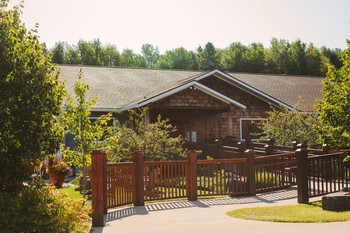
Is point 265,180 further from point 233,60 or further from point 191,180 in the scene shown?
point 233,60

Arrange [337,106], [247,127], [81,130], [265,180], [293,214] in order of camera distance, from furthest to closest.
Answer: [247,127], [265,180], [81,130], [337,106], [293,214]

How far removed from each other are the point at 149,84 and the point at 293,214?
56.8ft

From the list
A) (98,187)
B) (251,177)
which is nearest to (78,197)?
(98,187)

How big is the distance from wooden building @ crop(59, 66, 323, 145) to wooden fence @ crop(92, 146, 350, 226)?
24.4 ft

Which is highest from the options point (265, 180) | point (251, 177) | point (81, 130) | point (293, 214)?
point (81, 130)

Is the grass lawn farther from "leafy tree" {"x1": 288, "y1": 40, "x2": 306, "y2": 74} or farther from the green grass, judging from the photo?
"leafy tree" {"x1": 288, "y1": 40, "x2": 306, "y2": 74}

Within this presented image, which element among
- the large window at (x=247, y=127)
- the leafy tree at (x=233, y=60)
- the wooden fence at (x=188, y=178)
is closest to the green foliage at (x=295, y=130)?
the large window at (x=247, y=127)

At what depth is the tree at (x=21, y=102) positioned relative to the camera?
693cm

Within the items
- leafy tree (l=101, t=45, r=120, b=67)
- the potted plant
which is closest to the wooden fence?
the potted plant

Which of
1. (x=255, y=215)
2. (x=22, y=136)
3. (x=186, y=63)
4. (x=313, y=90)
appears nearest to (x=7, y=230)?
(x=22, y=136)

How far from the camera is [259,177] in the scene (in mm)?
12758

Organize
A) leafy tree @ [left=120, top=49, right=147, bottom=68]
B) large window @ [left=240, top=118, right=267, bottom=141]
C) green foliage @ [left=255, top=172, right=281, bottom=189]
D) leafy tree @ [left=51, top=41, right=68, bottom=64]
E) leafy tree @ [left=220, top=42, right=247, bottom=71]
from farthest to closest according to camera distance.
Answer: leafy tree @ [left=120, top=49, right=147, bottom=68] → leafy tree @ [left=220, top=42, right=247, bottom=71] → leafy tree @ [left=51, top=41, right=68, bottom=64] → large window @ [left=240, top=118, right=267, bottom=141] → green foliage @ [left=255, top=172, right=281, bottom=189]

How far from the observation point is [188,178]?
11.2 metres

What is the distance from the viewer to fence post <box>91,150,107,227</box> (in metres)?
8.17
